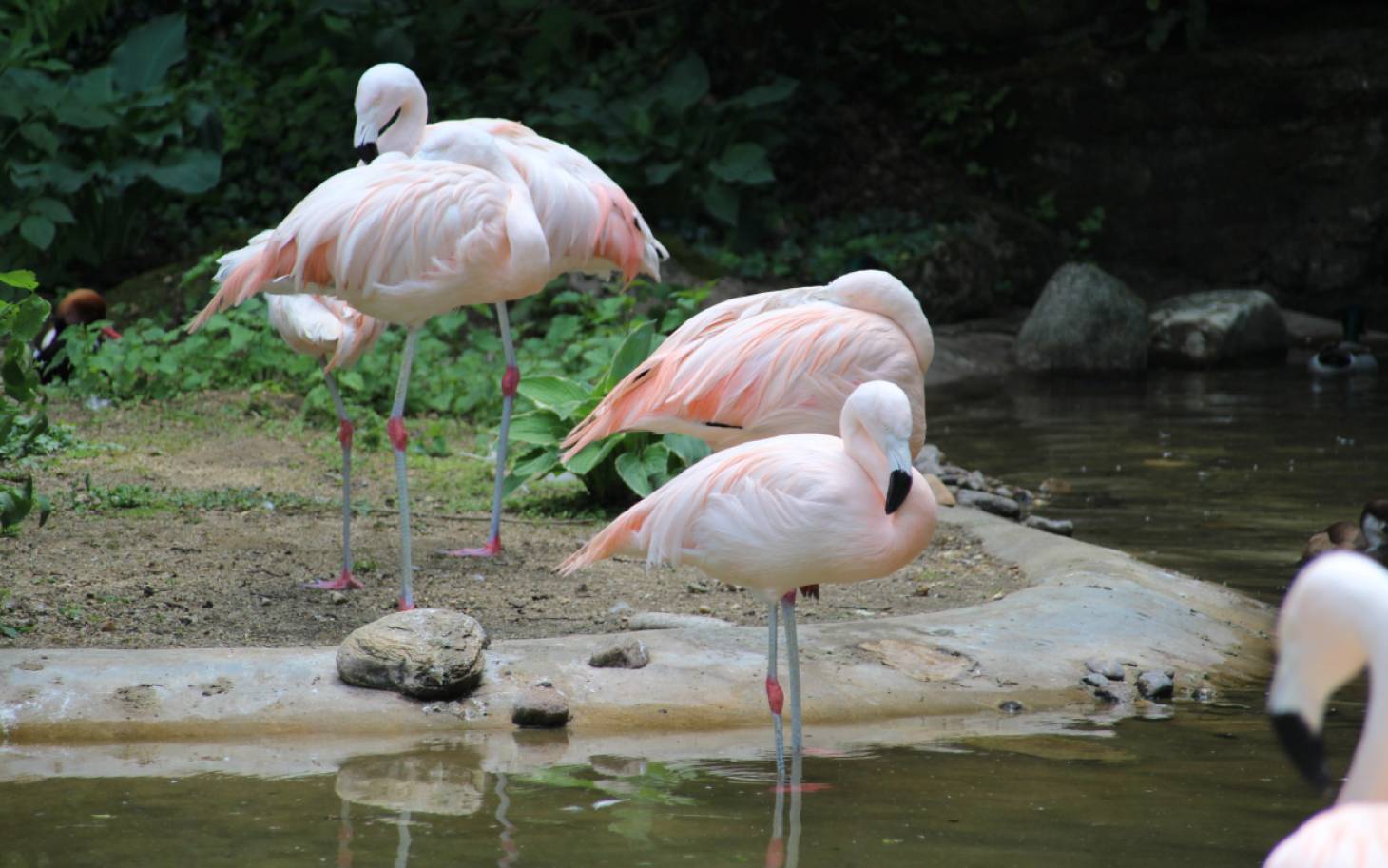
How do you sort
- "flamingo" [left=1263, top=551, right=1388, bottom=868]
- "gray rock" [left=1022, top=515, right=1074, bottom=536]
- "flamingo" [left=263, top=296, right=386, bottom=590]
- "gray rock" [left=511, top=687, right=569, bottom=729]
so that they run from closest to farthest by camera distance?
"flamingo" [left=1263, top=551, right=1388, bottom=868] < "gray rock" [left=511, top=687, right=569, bottom=729] < "flamingo" [left=263, top=296, right=386, bottom=590] < "gray rock" [left=1022, top=515, right=1074, bottom=536]

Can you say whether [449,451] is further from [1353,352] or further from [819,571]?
[1353,352]

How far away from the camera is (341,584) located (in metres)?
4.91

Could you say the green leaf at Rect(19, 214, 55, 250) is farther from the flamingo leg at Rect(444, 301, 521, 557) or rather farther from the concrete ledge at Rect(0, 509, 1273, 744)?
the concrete ledge at Rect(0, 509, 1273, 744)

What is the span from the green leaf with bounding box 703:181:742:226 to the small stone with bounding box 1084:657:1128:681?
778 cm

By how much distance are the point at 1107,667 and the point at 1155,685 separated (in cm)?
14

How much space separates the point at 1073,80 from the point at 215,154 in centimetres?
749

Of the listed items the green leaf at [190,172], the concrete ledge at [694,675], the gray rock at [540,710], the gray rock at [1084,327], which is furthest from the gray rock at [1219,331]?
the gray rock at [540,710]

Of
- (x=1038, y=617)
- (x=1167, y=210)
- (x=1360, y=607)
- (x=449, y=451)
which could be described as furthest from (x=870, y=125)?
Result: (x=1360, y=607)

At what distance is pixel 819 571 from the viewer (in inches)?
143

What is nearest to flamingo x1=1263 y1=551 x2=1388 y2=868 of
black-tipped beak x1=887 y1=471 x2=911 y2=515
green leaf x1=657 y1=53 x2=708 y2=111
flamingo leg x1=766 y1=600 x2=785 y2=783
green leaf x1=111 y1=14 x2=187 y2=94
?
black-tipped beak x1=887 y1=471 x2=911 y2=515

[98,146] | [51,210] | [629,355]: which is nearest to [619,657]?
[629,355]

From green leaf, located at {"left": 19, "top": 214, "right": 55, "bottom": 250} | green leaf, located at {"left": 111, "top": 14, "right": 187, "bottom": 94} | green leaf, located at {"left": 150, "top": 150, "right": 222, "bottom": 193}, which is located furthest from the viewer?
green leaf, located at {"left": 111, "top": 14, "right": 187, "bottom": 94}

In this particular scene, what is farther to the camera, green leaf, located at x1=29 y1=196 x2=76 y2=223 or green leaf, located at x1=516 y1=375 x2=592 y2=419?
green leaf, located at x1=29 y1=196 x2=76 y2=223

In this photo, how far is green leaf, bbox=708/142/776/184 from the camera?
38.3 feet
